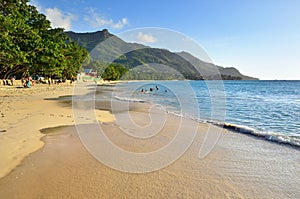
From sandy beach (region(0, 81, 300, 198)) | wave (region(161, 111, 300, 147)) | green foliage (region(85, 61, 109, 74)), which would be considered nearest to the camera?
sandy beach (region(0, 81, 300, 198))

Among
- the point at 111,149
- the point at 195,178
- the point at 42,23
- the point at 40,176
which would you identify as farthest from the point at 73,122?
the point at 42,23

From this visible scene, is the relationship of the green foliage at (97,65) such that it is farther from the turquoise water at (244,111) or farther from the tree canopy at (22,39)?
the turquoise water at (244,111)

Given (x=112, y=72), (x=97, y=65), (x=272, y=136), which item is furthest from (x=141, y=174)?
(x=97, y=65)

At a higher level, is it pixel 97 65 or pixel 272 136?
pixel 97 65

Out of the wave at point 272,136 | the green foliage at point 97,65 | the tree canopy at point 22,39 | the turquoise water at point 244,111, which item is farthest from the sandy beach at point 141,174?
the green foliage at point 97,65

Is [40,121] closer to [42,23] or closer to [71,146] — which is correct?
[71,146]

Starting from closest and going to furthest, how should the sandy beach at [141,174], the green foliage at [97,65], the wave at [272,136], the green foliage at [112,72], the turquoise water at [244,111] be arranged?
the sandy beach at [141,174]
the wave at [272,136]
the turquoise water at [244,111]
the green foliage at [112,72]
the green foliage at [97,65]

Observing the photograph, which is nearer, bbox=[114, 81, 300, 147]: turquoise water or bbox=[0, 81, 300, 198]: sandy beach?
bbox=[0, 81, 300, 198]: sandy beach

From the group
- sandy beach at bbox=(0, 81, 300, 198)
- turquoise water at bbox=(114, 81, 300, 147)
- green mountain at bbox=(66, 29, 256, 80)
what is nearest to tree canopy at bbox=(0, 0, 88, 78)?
green mountain at bbox=(66, 29, 256, 80)

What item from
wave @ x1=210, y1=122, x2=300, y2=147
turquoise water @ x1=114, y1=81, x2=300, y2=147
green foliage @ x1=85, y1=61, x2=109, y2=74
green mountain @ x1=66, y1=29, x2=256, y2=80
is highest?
green foliage @ x1=85, y1=61, x2=109, y2=74

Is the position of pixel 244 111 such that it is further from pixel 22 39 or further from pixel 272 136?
pixel 22 39

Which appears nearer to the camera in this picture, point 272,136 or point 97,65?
point 272,136

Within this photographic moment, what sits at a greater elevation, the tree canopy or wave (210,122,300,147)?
the tree canopy

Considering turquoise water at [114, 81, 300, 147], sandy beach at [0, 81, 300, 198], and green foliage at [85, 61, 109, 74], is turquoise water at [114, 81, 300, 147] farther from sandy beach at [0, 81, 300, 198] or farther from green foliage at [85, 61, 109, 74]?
green foliage at [85, 61, 109, 74]
